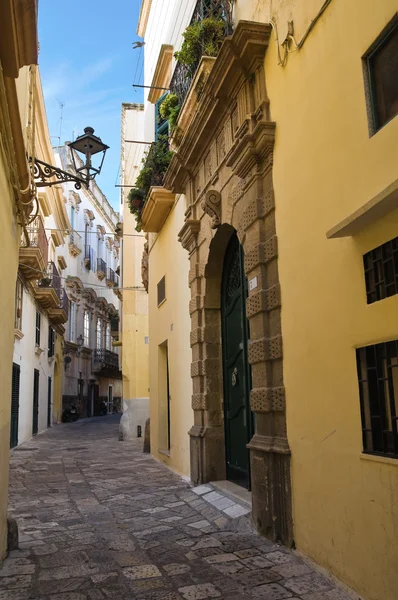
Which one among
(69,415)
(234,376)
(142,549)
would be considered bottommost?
(142,549)

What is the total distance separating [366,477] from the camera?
3295mm

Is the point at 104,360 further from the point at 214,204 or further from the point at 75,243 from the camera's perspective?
the point at 214,204

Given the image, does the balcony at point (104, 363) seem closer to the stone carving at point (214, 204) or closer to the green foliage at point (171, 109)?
the green foliage at point (171, 109)

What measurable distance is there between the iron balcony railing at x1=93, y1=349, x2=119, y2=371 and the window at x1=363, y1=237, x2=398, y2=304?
1260 inches

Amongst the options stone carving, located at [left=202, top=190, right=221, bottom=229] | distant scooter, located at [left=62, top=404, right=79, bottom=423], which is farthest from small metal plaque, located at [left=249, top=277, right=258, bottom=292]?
distant scooter, located at [left=62, top=404, right=79, bottom=423]

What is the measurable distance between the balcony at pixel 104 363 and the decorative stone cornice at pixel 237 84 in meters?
28.7

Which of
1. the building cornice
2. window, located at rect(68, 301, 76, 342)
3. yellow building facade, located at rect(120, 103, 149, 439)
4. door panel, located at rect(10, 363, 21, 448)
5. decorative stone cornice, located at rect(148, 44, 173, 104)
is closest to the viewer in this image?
decorative stone cornice, located at rect(148, 44, 173, 104)

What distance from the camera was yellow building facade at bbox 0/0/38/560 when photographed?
3.91 m

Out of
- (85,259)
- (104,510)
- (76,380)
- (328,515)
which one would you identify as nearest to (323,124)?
(328,515)

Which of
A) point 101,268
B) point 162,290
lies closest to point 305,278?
point 162,290

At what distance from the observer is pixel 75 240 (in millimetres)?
30828

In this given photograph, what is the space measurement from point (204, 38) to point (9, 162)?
3757 mm

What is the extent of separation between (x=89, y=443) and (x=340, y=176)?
42.7 feet

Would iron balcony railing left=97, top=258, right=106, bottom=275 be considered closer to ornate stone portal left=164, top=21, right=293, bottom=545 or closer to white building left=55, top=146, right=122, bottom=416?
white building left=55, top=146, right=122, bottom=416
